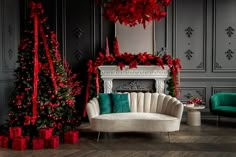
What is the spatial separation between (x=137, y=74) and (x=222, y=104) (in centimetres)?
178

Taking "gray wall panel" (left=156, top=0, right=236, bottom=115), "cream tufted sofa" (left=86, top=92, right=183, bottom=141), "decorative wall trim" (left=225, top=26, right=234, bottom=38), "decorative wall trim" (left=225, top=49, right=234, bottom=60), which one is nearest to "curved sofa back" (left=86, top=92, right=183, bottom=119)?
"cream tufted sofa" (left=86, top=92, right=183, bottom=141)

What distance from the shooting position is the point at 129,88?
24.3ft

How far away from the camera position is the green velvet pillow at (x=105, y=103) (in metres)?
5.61

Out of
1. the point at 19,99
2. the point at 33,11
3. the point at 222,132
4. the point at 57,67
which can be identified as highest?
the point at 33,11

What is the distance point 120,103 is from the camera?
5.67 meters

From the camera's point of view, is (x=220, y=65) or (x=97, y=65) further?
(x=220, y=65)

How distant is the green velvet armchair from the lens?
6519mm

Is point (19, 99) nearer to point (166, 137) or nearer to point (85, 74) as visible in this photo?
point (166, 137)

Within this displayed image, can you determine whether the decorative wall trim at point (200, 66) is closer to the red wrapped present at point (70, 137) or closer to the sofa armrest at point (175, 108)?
the sofa armrest at point (175, 108)

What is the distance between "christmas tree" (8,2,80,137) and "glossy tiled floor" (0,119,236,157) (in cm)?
44

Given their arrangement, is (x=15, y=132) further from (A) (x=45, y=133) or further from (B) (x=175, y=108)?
(B) (x=175, y=108)

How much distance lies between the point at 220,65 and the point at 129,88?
2055 millimetres

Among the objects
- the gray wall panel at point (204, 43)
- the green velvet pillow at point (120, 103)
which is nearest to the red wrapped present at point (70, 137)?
the green velvet pillow at point (120, 103)

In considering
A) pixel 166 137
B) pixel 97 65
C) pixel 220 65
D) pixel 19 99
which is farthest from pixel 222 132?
pixel 19 99
